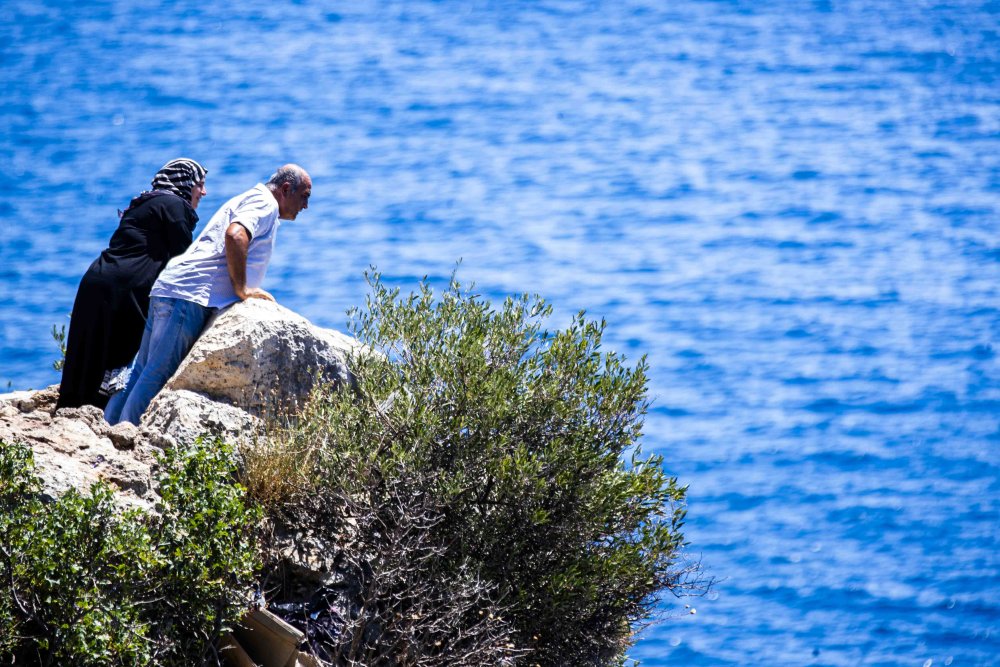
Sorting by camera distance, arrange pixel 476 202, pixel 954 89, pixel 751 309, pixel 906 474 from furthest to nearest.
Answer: pixel 954 89
pixel 476 202
pixel 751 309
pixel 906 474

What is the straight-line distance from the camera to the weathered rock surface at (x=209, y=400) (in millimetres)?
3967

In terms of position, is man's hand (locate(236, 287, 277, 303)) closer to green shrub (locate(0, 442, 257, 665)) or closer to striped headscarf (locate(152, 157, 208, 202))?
striped headscarf (locate(152, 157, 208, 202))

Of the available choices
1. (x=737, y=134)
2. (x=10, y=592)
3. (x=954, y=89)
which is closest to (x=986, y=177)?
(x=954, y=89)

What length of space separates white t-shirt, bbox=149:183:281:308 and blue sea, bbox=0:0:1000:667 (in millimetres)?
4680

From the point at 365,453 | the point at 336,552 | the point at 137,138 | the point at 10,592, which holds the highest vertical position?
the point at 137,138

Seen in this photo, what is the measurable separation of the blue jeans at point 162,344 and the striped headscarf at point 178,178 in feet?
1.91

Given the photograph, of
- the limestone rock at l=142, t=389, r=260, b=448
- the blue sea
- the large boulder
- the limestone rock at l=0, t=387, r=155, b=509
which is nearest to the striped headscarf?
the large boulder

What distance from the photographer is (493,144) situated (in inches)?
496

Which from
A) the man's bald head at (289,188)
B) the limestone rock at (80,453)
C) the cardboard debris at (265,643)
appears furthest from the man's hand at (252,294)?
the cardboard debris at (265,643)

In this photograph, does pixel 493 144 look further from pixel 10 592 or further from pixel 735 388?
pixel 10 592

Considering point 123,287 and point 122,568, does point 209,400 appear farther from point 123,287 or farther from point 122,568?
point 122,568

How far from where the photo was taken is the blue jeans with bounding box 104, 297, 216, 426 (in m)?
4.62

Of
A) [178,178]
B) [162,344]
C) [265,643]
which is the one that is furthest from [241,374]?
[265,643]

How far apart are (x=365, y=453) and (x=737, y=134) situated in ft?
31.3
